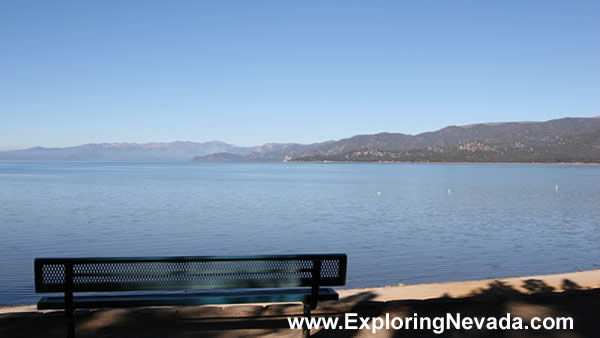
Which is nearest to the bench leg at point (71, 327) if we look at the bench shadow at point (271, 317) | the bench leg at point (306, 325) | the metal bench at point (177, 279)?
the metal bench at point (177, 279)

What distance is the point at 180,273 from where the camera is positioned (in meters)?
5.91

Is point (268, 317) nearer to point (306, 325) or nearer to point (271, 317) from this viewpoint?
point (271, 317)

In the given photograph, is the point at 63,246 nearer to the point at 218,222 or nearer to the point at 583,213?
the point at 218,222

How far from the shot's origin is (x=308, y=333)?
5.82m

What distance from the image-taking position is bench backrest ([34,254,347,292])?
5.64 m

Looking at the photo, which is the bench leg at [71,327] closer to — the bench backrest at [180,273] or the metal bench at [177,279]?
the metal bench at [177,279]

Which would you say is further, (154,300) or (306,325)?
(306,325)

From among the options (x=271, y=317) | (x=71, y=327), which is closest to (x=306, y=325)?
(x=271, y=317)

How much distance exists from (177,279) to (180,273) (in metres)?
0.08

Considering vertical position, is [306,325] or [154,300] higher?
[154,300]

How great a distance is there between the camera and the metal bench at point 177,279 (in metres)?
→ 5.64

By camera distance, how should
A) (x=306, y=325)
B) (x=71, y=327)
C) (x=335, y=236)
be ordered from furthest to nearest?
(x=335, y=236)
(x=306, y=325)
(x=71, y=327)

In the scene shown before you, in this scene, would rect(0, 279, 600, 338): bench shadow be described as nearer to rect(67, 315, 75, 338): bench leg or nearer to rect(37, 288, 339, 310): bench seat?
rect(67, 315, 75, 338): bench leg

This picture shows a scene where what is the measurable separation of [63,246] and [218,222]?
987 cm
